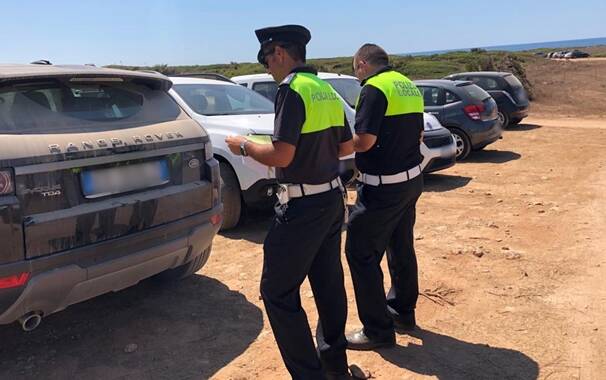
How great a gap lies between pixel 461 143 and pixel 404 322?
7564 mm

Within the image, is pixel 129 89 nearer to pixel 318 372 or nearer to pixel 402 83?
pixel 402 83

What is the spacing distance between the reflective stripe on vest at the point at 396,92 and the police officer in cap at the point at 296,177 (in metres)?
0.53

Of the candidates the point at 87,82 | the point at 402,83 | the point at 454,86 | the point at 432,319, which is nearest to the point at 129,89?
the point at 87,82

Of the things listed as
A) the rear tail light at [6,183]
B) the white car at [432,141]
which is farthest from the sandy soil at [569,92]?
the rear tail light at [6,183]

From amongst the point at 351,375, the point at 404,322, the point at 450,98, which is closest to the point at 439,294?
the point at 404,322

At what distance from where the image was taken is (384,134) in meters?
3.51

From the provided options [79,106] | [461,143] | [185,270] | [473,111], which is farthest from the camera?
[461,143]

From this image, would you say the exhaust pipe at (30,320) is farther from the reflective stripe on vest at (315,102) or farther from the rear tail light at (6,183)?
the reflective stripe on vest at (315,102)

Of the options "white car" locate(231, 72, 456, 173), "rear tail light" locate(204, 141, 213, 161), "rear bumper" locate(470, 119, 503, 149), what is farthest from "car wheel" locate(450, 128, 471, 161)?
"rear tail light" locate(204, 141, 213, 161)

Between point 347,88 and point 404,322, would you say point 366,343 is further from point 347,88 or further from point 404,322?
point 347,88

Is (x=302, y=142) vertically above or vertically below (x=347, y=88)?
below

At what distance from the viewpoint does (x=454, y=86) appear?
36.3ft

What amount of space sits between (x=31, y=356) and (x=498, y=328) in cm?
307

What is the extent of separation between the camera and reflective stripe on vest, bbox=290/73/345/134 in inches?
107
